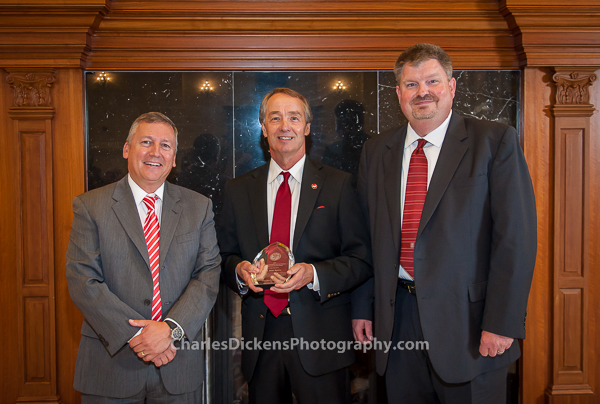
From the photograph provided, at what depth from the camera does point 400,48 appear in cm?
294

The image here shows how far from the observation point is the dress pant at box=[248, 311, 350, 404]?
2059 millimetres

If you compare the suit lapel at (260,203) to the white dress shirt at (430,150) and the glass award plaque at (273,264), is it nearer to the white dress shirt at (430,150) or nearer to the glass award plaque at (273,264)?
the glass award plaque at (273,264)

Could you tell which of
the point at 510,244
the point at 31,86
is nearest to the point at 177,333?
the point at 510,244

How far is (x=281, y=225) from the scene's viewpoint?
2.16 meters

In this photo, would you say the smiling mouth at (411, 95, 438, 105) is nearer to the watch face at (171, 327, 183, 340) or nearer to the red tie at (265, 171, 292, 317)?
the red tie at (265, 171, 292, 317)

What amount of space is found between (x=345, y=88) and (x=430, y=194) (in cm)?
138

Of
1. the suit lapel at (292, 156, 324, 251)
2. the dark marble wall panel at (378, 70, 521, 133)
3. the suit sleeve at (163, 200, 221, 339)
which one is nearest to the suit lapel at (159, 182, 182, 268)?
the suit sleeve at (163, 200, 221, 339)

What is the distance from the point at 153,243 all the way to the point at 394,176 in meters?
1.16

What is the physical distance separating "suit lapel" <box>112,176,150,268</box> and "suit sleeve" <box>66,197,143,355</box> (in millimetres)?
126

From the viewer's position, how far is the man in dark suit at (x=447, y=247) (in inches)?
69.5

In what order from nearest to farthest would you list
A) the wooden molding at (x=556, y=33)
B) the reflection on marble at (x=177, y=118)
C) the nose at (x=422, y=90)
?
the nose at (x=422, y=90)
the wooden molding at (x=556, y=33)
the reflection on marble at (x=177, y=118)

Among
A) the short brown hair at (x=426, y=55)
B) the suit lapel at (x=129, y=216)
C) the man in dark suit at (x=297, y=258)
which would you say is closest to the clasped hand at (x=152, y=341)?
the suit lapel at (x=129, y=216)

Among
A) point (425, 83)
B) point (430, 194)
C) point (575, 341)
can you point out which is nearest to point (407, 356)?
point (430, 194)

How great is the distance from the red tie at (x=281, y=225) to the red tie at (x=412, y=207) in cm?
58
